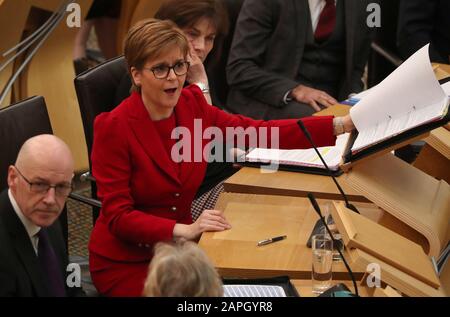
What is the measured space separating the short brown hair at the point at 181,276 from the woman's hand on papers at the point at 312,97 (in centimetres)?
236

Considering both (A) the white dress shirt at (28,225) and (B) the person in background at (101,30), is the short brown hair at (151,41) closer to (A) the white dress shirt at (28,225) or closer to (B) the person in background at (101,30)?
(A) the white dress shirt at (28,225)

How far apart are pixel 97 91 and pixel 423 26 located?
2221 mm

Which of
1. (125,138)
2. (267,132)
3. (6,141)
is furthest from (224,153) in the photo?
(6,141)

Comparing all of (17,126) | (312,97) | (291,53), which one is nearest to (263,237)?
(17,126)

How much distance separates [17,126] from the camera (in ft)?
8.98

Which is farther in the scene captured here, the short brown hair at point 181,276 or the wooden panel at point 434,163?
the wooden panel at point 434,163

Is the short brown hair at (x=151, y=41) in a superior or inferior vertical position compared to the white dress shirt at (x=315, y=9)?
superior

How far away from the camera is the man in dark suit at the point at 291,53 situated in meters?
4.14

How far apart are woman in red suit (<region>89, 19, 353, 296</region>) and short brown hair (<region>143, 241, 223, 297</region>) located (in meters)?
0.83

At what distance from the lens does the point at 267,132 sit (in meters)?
3.00

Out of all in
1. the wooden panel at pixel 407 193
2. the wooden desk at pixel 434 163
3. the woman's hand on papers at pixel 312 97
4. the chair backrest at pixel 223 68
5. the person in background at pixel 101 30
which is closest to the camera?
the wooden panel at pixel 407 193

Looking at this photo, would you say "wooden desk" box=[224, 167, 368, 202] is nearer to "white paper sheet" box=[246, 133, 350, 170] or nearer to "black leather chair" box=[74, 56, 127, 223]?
"white paper sheet" box=[246, 133, 350, 170]

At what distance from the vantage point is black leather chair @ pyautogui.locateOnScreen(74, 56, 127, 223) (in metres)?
3.08

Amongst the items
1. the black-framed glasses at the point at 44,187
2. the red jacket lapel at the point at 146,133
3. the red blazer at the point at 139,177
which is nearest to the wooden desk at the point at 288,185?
the red blazer at the point at 139,177
